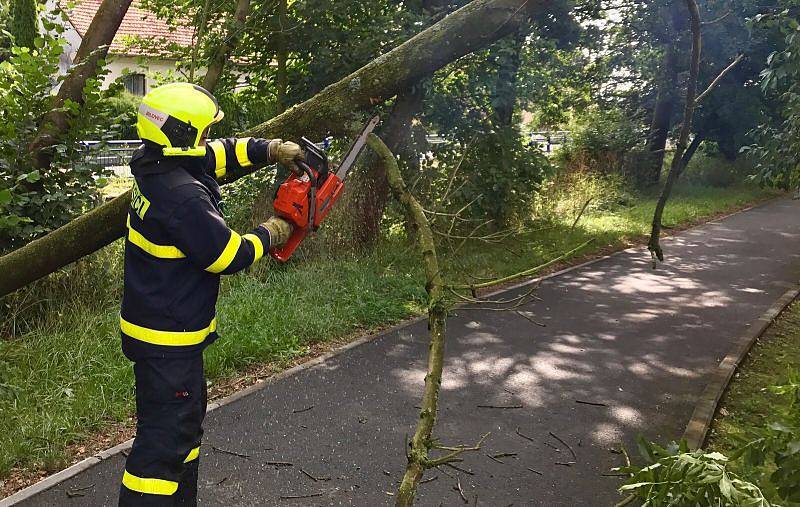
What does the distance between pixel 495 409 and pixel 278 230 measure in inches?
105

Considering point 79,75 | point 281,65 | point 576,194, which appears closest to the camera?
point 79,75

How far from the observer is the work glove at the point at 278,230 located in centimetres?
315

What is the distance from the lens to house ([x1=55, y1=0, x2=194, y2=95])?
22.6 ft

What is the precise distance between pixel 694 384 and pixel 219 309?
13.8ft

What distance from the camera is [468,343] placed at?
22.2ft

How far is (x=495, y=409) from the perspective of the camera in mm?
5188

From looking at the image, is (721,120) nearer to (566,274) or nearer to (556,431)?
(566,274)

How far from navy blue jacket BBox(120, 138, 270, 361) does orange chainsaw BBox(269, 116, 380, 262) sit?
0.55 ft

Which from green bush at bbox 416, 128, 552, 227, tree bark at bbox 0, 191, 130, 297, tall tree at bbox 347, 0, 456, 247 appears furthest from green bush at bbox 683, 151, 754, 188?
tree bark at bbox 0, 191, 130, 297

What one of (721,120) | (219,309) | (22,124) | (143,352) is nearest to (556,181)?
(721,120)

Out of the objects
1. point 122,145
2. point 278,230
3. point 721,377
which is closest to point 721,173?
point 721,377

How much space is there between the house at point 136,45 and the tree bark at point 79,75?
0.14 metres

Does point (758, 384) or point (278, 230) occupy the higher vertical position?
point (278, 230)

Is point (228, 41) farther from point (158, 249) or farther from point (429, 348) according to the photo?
point (429, 348)
